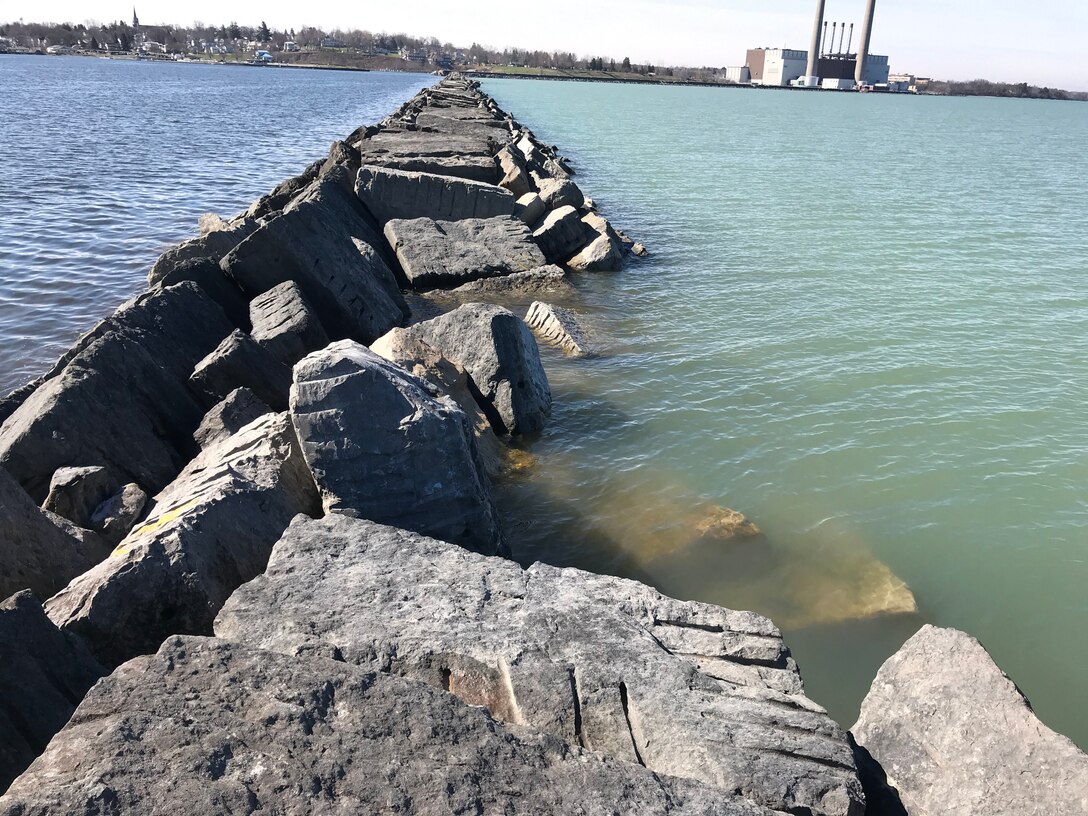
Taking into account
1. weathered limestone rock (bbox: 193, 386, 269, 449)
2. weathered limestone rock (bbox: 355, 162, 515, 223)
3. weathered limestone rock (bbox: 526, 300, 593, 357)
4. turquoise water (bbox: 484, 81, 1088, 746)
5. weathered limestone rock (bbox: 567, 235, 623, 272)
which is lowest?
turquoise water (bbox: 484, 81, 1088, 746)

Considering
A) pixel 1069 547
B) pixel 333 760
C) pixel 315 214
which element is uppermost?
pixel 315 214

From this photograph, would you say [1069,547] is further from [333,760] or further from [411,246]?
[411,246]

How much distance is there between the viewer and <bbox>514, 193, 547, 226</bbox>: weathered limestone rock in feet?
47.4

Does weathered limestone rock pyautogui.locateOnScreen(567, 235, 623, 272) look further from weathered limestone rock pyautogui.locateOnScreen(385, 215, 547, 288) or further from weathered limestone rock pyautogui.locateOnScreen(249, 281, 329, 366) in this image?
weathered limestone rock pyautogui.locateOnScreen(249, 281, 329, 366)

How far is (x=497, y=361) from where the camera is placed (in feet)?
24.1

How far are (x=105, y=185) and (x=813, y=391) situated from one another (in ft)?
63.6

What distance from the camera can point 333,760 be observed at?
94.9 inches

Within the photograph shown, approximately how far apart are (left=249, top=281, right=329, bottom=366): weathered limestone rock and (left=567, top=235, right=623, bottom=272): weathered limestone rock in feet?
21.0

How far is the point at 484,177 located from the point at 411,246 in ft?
15.5

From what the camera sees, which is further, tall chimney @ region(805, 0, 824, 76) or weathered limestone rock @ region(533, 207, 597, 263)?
tall chimney @ region(805, 0, 824, 76)

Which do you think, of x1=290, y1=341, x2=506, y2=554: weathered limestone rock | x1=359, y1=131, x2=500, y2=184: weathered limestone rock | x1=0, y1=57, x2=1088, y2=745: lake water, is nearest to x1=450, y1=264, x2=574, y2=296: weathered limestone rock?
x1=0, y1=57, x2=1088, y2=745: lake water

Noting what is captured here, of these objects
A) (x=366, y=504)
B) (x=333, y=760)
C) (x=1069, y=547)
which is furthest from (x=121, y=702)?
(x=1069, y=547)

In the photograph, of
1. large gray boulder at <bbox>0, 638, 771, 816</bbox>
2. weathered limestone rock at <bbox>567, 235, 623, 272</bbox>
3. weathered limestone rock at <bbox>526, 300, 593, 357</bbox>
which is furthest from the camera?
weathered limestone rock at <bbox>567, 235, 623, 272</bbox>

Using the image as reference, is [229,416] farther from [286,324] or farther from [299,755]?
[299,755]
